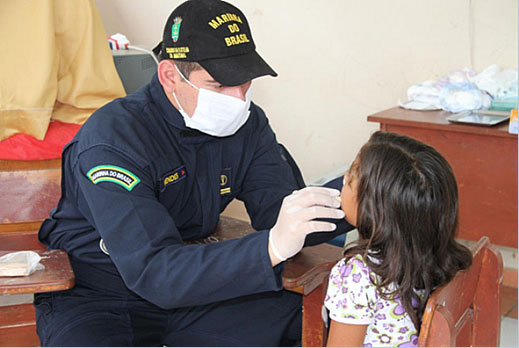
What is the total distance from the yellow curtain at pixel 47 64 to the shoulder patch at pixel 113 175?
47.1 inches

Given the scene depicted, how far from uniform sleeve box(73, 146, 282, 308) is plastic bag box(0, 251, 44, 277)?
0.71ft

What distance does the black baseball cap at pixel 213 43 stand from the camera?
1.69 metres

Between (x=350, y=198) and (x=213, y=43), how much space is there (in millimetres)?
543

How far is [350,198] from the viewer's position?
1.61 m

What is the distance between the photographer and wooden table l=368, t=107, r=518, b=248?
259cm

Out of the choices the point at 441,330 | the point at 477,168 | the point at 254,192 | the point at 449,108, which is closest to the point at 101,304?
the point at 254,192

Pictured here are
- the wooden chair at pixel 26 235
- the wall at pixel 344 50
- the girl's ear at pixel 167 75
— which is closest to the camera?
the wooden chair at pixel 26 235

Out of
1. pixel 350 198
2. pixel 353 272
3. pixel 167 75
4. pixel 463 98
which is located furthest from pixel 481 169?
pixel 167 75

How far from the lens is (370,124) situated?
3438 mm

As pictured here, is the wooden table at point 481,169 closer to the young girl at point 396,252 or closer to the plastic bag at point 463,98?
the plastic bag at point 463,98

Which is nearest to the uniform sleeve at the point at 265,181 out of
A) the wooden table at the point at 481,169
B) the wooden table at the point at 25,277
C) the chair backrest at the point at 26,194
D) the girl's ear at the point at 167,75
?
the girl's ear at the point at 167,75

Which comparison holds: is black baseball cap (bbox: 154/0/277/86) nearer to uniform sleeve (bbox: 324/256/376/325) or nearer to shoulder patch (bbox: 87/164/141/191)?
shoulder patch (bbox: 87/164/141/191)

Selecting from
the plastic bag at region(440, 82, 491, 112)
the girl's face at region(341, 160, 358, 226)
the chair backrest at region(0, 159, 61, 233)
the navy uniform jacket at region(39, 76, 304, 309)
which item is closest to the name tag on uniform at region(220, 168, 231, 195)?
the navy uniform jacket at region(39, 76, 304, 309)

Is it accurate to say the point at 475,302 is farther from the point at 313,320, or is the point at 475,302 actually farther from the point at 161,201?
the point at 161,201
